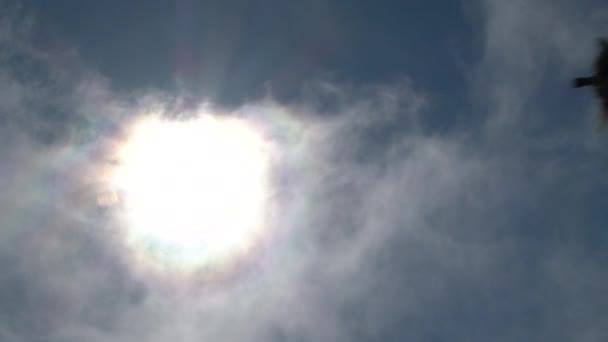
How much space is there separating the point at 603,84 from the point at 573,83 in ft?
3.98

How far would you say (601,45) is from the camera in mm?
16656

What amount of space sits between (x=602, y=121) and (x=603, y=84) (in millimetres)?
1077

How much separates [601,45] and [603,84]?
48.8 inches

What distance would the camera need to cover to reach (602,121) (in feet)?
54.5

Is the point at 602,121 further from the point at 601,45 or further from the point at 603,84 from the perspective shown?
the point at 601,45

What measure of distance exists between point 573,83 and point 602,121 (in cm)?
176

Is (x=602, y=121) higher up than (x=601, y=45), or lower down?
lower down

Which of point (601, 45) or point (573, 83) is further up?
point (601, 45)

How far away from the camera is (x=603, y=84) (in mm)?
16312

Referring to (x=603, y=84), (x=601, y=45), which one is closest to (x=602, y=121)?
(x=603, y=84)

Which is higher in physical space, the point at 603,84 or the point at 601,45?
the point at 601,45
